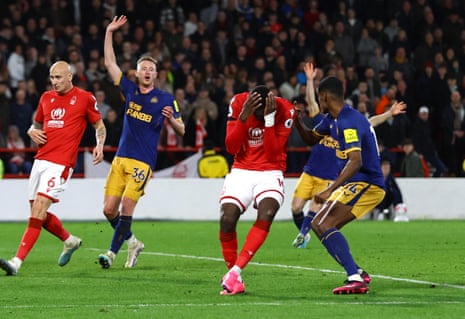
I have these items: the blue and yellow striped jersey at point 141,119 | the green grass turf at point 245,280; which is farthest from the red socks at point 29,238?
the blue and yellow striped jersey at point 141,119

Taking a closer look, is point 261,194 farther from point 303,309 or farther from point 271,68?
point 271,68

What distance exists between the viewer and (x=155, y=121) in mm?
15703

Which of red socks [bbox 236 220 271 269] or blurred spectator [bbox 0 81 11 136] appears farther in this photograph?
blurred spectator [bbox 0 81 11 136]

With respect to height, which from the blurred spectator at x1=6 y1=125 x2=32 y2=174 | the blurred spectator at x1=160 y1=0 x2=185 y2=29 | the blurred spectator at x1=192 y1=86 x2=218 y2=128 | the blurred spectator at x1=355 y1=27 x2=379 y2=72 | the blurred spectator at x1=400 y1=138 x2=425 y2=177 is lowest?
the blurred spectator at x1=6 y1=125 x2=32 y2=174

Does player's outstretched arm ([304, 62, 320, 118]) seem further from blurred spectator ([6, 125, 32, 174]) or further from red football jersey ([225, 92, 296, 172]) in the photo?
blurred spectator ([6, 125, 32, 174])

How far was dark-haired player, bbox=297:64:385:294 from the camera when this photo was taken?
477 inches

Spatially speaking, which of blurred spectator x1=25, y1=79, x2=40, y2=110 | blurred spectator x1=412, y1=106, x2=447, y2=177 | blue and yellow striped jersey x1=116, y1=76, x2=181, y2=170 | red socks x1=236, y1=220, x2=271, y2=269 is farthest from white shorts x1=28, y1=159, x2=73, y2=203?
blurred spectator x1=412, y1=106, x2=447, y2=177

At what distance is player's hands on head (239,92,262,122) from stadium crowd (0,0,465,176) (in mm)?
14725

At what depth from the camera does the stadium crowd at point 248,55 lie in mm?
27625

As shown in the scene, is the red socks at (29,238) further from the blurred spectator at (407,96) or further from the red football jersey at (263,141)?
the blurred spectator at (407,96)

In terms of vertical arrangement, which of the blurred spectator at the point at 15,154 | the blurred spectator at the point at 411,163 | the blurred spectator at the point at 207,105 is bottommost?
the blurred spectator at the point at 15,154

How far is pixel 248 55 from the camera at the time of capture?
99.4ft

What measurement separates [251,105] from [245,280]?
7.66 feet

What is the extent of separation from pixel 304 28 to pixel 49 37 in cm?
701
